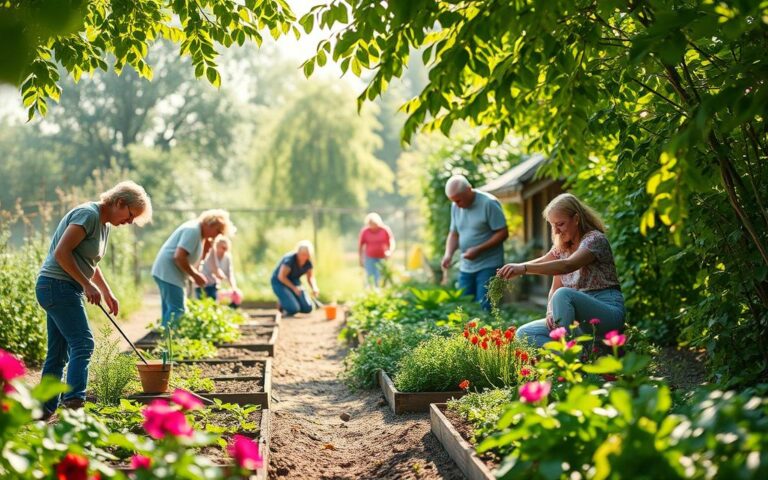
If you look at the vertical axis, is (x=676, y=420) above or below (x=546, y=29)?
below

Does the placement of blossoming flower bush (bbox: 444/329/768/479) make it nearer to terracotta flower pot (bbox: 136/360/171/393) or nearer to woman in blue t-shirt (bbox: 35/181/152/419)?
terracotta flower pot (bbox: 136/360/171/393)

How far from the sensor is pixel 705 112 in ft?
9.01

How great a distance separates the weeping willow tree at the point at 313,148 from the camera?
116ft

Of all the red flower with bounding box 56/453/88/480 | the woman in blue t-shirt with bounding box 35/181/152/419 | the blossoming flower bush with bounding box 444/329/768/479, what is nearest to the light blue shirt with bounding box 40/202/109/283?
the woman in blue t-shirt with bounding box 35/181/152/419

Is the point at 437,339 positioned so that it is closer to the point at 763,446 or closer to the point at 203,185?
the point at 763,446

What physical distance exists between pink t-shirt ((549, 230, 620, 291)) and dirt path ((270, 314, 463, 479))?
4.88 ft

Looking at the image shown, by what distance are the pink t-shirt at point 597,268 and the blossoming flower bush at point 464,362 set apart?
64 cm

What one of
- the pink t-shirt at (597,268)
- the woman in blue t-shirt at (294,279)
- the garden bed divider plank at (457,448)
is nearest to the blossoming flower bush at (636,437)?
the garden bed divider plank at (457,448)

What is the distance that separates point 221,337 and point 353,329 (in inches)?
72.0

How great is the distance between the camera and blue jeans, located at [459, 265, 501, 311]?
8720 mm

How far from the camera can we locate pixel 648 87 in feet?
16.0

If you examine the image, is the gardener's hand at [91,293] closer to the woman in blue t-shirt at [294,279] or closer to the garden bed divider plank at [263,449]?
the garden bed divider plank at [263,449]

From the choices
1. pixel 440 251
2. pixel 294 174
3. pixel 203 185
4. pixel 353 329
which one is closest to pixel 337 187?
pixel 294 174

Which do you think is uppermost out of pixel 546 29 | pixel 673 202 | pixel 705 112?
pixel 546 29
